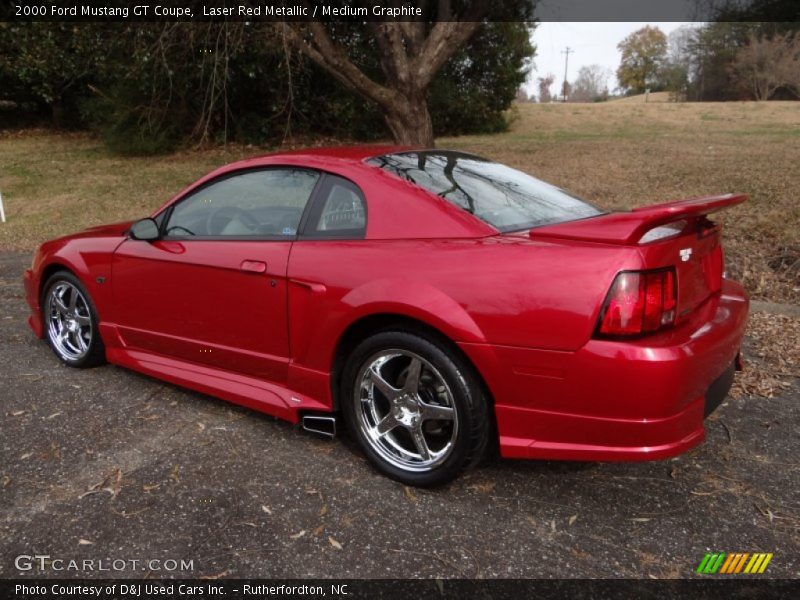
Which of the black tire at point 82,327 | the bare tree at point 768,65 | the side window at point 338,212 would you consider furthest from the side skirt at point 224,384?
the bare tree at point 768,65

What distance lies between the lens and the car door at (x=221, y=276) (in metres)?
3.15

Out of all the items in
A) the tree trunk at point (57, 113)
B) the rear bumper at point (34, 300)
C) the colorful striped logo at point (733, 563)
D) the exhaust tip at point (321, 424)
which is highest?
the tree trunk at point (57, 113)

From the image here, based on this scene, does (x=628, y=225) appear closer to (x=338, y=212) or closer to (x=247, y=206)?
(x=338, y=212)

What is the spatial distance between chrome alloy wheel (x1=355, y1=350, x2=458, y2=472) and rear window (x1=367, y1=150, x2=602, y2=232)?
0.72 meters

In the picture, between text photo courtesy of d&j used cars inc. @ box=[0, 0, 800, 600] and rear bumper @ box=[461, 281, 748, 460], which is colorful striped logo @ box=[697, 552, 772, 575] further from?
rear bumper @ box=[461, 281, 748, 460]

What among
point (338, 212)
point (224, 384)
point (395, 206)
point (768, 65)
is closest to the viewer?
point (395, 206)

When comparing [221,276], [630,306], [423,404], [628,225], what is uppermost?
[628,225]

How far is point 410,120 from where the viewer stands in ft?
32.8

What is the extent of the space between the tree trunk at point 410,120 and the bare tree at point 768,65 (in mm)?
25277

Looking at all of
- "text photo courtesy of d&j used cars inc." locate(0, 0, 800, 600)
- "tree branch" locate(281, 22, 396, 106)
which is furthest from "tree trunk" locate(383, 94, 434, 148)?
"text photo courtesy of d&j used cars inc." locate(0, 0, 800, 600)

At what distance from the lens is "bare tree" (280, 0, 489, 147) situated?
966 cm

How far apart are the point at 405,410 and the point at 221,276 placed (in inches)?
46.4
